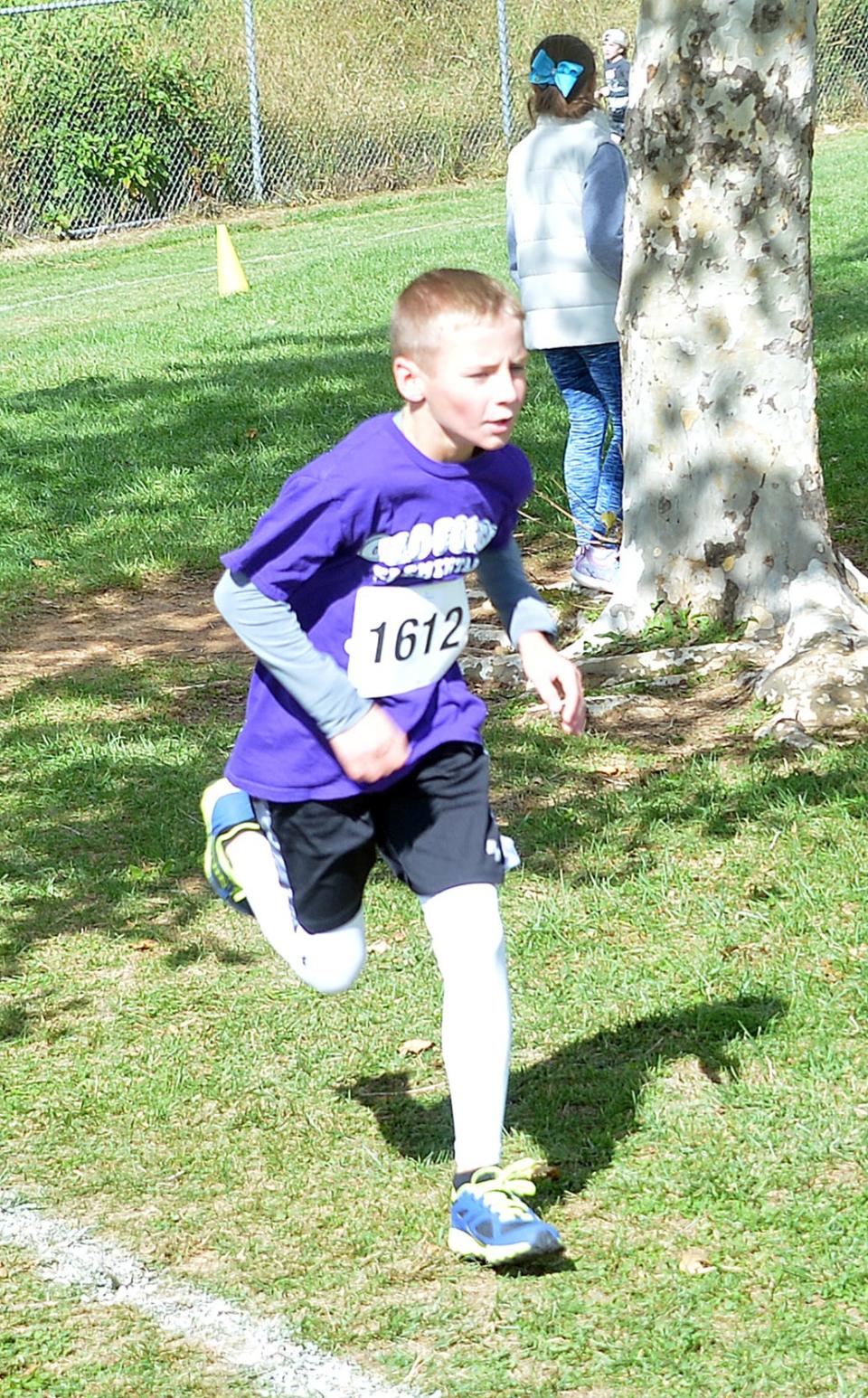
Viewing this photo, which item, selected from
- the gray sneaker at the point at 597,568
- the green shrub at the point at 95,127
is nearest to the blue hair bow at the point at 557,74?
the gray sneaker at the point at 597,568

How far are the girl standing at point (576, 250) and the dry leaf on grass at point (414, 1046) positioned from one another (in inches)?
143

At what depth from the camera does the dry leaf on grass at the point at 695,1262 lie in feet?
11.0

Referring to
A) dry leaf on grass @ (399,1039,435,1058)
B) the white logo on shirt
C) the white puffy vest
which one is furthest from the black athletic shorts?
the white puffy vest

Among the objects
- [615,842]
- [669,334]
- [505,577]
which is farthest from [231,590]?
[669,334]

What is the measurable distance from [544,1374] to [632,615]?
4.14m

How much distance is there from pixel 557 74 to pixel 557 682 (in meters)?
4.54

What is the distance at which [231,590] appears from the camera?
3.26m

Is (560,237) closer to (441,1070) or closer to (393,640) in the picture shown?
(441,1070)

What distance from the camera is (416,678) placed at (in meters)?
3.39

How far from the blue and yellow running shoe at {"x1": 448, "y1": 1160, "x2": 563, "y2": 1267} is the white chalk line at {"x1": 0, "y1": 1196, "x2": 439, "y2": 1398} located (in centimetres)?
32

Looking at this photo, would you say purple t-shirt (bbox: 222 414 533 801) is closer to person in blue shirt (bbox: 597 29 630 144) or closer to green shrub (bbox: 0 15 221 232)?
person in blue shirt (bbox: 597 29 630 144)

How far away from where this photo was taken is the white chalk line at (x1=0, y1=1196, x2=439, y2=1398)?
10.1 ft

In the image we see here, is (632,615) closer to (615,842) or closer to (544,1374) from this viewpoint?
(615,842)

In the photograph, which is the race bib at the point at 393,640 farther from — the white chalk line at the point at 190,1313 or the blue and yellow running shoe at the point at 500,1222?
the white chalk line at the point at 190,1313
